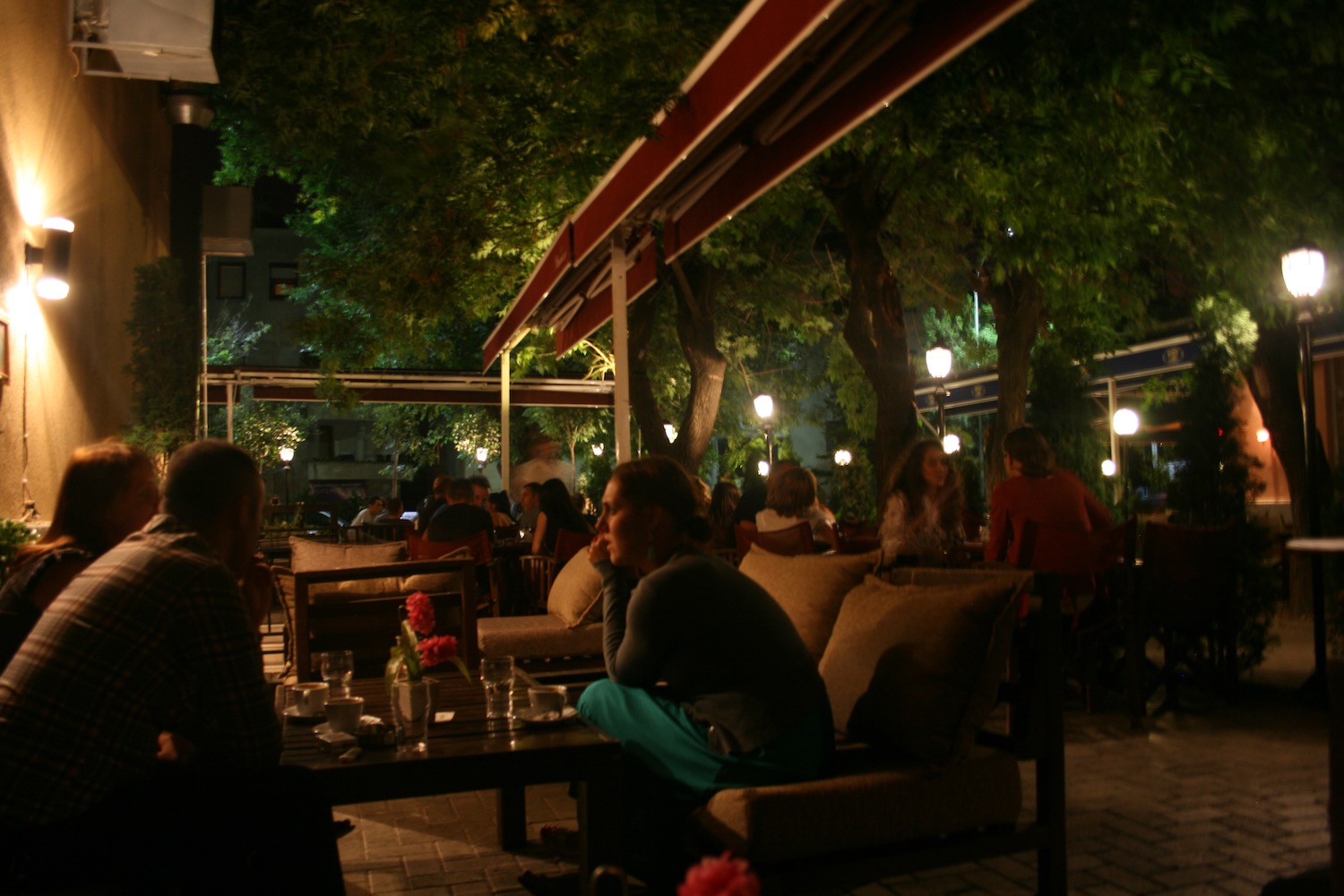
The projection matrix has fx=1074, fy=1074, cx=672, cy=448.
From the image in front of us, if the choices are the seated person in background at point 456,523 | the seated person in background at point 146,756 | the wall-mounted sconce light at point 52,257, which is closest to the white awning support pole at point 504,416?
the seated person in background at point 456,523

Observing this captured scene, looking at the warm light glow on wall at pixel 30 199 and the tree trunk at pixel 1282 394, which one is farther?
the tree trunk at pixel 1282 394

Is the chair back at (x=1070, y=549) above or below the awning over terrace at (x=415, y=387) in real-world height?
below

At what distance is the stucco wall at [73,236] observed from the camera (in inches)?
236

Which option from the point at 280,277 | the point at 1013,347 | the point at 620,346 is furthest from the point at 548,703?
the point at 280,277

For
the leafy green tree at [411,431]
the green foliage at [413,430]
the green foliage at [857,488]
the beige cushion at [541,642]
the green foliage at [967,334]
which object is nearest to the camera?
the beige cushion at [541,642]

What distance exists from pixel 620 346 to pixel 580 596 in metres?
1.39

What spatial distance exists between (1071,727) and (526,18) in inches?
262

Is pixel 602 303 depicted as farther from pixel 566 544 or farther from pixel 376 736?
pixel 376 736

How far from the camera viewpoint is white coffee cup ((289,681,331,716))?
9.91 feet

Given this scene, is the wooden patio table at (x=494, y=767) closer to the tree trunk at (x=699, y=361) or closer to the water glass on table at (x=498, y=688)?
the water glass on table at (x=498, y=688)

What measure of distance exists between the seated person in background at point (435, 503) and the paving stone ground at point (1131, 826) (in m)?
5.45

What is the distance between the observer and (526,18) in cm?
871

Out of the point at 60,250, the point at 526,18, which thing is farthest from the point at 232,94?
the point at 60,250

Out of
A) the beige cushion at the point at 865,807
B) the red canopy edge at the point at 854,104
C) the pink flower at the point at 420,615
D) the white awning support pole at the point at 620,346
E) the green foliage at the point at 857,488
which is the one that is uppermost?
the red canopy edge at the point at 854,104
